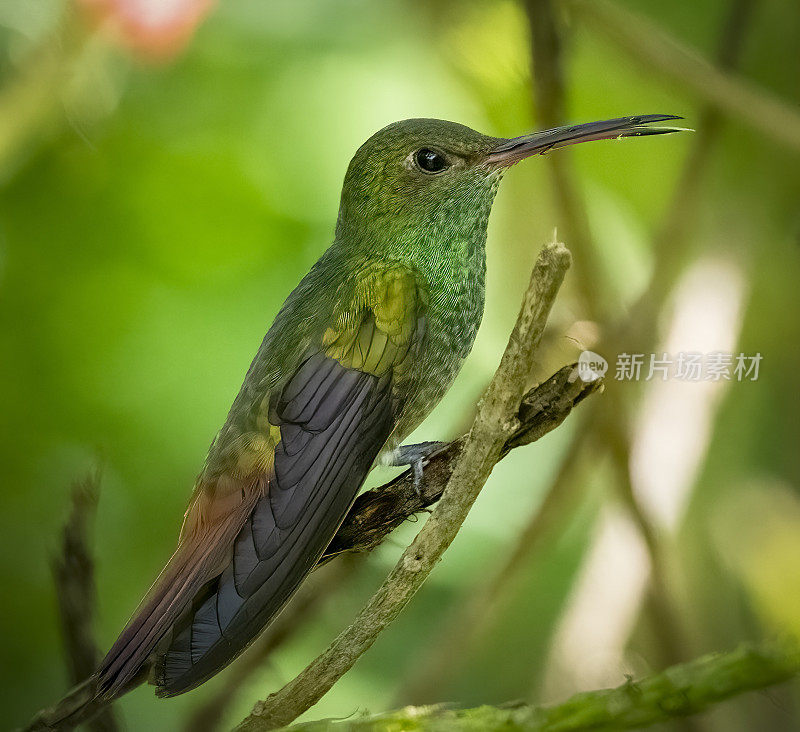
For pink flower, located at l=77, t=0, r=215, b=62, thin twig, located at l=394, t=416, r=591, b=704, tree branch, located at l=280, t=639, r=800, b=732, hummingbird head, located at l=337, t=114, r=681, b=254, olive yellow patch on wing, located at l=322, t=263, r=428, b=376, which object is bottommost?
tree branch, located at l=280, t=639, r=800, b=732

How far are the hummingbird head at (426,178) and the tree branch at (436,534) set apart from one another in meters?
0.34

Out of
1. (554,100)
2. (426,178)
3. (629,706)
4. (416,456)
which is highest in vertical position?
(554,100)

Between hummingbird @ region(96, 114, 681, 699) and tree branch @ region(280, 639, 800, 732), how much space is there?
10.2 inches

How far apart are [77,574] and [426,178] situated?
32.4 inches

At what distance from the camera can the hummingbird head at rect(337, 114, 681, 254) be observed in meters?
1.34

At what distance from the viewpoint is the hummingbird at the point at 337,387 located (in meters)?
1.13

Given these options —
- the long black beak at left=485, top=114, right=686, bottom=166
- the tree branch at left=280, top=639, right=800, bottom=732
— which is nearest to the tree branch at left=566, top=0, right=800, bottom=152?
the long black beak at left=485, top=114, right=686, bottom=166

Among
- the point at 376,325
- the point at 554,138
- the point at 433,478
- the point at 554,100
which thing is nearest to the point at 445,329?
the point at 376,325

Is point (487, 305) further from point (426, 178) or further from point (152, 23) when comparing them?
point (152, 23)

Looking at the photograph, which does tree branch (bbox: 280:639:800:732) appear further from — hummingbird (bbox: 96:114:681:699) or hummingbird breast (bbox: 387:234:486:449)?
hummingbird breast (bbox: 387:234:486:449)

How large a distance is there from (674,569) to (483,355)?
571mm

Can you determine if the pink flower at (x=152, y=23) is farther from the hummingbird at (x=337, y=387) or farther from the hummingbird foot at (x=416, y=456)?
the hummingbird foot at (x=416, y=456)

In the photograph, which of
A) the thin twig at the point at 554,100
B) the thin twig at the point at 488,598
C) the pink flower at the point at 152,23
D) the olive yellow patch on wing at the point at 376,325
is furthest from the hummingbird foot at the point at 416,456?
the pink flower at the point at 152,23

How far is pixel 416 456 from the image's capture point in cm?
130
